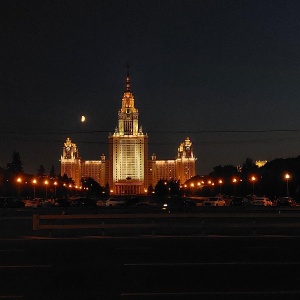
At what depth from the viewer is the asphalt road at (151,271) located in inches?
457

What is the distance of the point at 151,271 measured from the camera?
575 inches

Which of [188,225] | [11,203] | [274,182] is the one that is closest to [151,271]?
[188,225]

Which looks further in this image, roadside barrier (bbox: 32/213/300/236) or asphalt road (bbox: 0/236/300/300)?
roadside barrier (bbox: 32/213/300/236)

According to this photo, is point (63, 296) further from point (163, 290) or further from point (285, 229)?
point (285, 229)

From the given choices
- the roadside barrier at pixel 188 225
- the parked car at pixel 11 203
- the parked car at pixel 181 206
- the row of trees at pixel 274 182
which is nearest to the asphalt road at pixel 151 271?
the roadside barrier at pixel 188 225

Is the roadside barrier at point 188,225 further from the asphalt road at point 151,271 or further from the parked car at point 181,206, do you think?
the parked car at point 181,206

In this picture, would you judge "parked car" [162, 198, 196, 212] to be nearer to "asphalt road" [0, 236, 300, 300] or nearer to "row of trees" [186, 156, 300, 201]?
"row of trees" [186, 156, 300, 201]

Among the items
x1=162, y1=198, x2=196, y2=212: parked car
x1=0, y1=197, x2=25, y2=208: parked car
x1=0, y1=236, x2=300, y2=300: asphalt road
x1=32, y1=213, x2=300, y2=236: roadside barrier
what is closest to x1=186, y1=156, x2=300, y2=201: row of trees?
x1=162, y1=198, x2=196, y2=212: parked car

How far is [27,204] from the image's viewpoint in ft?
259

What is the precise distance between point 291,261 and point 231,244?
6.20 metres

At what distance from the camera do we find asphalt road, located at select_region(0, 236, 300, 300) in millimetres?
11609

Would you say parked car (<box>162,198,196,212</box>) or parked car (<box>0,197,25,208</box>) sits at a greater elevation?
parked car (<box>0,197,25,208</box>)

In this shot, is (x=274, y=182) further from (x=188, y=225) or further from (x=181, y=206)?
(x=188, y=225)

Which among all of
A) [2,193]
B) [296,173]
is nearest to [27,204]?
[2,193]
